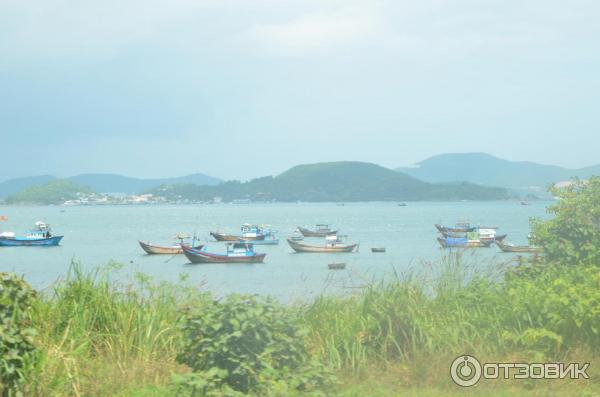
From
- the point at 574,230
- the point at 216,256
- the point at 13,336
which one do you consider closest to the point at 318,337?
the point at 13,336

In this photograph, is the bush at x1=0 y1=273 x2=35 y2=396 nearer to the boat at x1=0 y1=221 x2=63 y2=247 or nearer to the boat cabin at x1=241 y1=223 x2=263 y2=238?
the boat at x1=0 y1=221 x2=63 y2=247

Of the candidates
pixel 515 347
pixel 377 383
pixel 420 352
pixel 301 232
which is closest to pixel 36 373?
pixel 377 383

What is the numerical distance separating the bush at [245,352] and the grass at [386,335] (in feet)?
1.93

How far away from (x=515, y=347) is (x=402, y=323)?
1.13m

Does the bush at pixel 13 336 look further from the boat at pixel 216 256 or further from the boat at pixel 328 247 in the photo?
the boat at pixel 328 247

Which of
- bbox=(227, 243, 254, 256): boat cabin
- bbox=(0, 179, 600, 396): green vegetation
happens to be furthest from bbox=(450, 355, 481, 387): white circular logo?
bbox=(227, 243, 254, 256): boat cabin

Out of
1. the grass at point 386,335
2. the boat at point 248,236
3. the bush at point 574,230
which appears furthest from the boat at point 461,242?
the boat at point 248,236

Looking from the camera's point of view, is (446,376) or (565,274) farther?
(565,274)

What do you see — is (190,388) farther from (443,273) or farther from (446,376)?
(443,273)

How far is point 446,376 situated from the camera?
7066mm

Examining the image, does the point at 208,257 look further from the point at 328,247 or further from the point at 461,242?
the point at 461,242

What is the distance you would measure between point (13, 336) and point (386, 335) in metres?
3.63

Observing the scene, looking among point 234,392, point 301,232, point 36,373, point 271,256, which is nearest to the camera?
point 234,392

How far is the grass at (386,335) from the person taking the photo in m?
6.84
